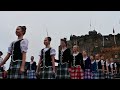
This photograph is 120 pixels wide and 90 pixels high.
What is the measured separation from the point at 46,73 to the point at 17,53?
3.34ft

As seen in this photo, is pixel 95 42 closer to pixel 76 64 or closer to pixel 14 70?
pixel 76 64

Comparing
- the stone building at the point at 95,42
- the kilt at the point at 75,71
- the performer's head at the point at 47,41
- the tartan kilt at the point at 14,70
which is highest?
the stone building at the point at 95,42

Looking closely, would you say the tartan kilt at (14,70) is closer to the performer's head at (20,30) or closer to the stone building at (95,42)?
the performer's head at (20,30)

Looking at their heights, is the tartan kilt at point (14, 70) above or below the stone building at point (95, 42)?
below

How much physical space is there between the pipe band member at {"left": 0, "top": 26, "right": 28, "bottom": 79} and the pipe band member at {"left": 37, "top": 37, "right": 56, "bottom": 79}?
2.77ft

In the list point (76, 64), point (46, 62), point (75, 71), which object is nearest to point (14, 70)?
→ point (46, 62)

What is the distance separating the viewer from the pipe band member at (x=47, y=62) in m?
5.66

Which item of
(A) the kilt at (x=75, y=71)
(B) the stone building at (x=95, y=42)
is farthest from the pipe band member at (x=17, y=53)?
(B) the stone building at (x=95, y=42)

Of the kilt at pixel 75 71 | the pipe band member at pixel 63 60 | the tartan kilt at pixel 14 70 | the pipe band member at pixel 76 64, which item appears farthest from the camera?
the kilt at pixel 75 71

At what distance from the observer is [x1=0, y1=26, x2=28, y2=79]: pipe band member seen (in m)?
4.74

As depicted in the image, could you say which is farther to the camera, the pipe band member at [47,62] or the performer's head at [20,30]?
the pipe band member at [47,62]
